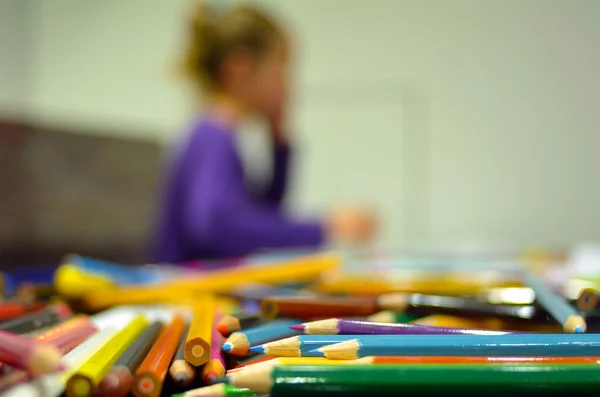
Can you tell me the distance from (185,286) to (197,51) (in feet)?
2.30

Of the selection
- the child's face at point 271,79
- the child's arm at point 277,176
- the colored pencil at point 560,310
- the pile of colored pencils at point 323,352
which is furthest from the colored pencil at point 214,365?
the child's arm at point 277,176

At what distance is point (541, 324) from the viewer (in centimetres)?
23

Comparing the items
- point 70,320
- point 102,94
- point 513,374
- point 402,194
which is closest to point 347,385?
point 513,374

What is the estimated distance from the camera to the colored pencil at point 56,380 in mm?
132

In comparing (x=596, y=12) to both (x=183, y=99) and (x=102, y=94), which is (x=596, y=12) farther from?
(x=102, y=94)

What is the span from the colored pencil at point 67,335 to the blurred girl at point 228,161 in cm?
62

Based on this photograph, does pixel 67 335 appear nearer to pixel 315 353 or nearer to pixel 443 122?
pixel 315 353

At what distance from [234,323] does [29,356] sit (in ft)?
0.28

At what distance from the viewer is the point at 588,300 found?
22 cm

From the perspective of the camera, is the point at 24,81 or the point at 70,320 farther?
the point at 24,81

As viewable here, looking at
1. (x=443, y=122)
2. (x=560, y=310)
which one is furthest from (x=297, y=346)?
(x=443, y=122)

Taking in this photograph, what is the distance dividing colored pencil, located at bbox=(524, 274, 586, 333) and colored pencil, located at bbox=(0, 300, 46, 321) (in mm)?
232

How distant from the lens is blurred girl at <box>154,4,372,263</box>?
851 millimetres

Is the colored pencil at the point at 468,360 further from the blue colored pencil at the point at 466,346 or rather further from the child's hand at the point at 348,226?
the child's hand at the point at 348,226
